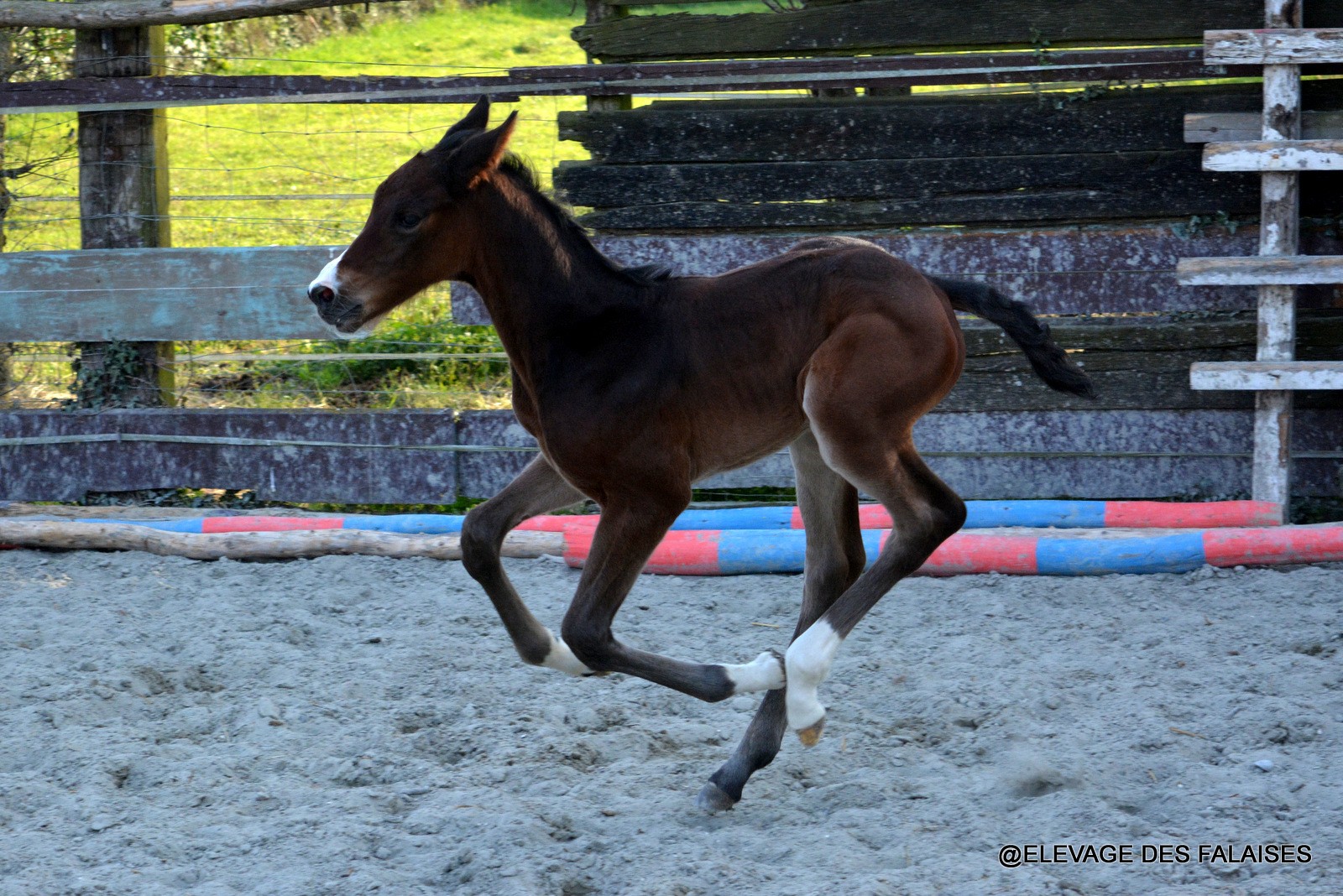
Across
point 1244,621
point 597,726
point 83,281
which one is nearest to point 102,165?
point 83,281

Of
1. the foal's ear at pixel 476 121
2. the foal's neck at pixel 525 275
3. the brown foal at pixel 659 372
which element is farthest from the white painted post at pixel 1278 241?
the foal's ear at pixel 476 121

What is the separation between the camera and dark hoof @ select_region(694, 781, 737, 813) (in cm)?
336

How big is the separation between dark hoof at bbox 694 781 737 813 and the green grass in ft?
7.25

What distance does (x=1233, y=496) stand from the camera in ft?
19.6

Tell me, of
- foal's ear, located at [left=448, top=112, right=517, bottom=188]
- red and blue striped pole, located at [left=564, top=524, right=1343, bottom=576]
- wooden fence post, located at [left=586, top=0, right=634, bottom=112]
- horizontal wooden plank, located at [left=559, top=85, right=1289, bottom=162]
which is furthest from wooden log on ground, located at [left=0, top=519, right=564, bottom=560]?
foal's ear, located at [left=448, top=112, right=517, bottom=188]

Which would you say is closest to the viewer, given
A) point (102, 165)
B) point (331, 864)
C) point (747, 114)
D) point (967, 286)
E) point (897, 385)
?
point (331, 864)

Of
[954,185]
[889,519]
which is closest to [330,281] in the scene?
[889,519]

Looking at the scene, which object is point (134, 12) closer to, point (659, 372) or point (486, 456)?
point (486, 456)

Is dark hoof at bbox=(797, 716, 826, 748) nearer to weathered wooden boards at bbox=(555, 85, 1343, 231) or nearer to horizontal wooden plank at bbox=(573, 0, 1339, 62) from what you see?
weathered wooden boards at bbox=(555, 85, 1343, 231)

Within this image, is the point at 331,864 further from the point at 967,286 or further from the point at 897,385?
the point at 967,286

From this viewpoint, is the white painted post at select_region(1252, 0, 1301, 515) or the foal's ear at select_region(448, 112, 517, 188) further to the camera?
the white painted post at select_region(1252, 0, 1301, 515)

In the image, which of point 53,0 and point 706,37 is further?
point 53,0

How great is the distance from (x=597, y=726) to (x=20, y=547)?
3280 mm

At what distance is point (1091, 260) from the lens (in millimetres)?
6000
